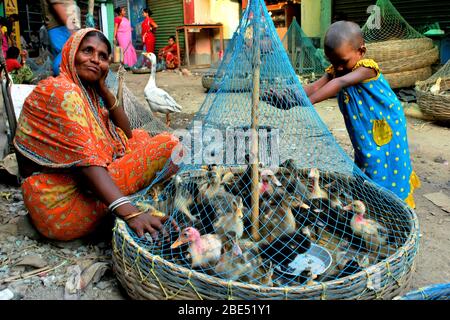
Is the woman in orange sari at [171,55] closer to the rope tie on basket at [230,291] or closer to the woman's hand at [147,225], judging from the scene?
the woman's hand at [147,225]

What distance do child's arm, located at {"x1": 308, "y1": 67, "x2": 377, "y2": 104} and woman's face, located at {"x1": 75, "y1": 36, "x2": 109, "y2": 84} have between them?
1.38 m

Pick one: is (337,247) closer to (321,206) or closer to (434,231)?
(321,206)

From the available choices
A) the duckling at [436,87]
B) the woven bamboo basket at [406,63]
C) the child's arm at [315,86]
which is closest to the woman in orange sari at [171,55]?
the woven bamboo basket at [406,63]

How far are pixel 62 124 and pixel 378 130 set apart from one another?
2142 millimetres

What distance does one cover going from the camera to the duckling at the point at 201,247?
2068 millimetres

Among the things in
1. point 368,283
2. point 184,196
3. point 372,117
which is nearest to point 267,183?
point 184,196

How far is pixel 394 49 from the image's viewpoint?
7.46m

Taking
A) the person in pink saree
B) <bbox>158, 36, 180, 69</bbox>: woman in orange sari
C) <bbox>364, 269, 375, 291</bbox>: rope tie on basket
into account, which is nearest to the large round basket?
<bbox>364, 269, 375, 291</bbox>: rope tie on basket

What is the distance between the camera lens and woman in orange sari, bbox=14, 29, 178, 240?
228 cm

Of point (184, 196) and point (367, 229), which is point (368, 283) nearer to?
point (367, 229)

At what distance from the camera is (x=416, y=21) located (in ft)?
28.3

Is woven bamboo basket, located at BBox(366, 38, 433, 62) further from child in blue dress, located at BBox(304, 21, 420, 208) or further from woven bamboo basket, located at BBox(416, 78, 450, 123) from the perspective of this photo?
child in blue dress, located at BBox(304, 21, 420, 208)

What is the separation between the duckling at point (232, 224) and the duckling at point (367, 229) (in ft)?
2.20
